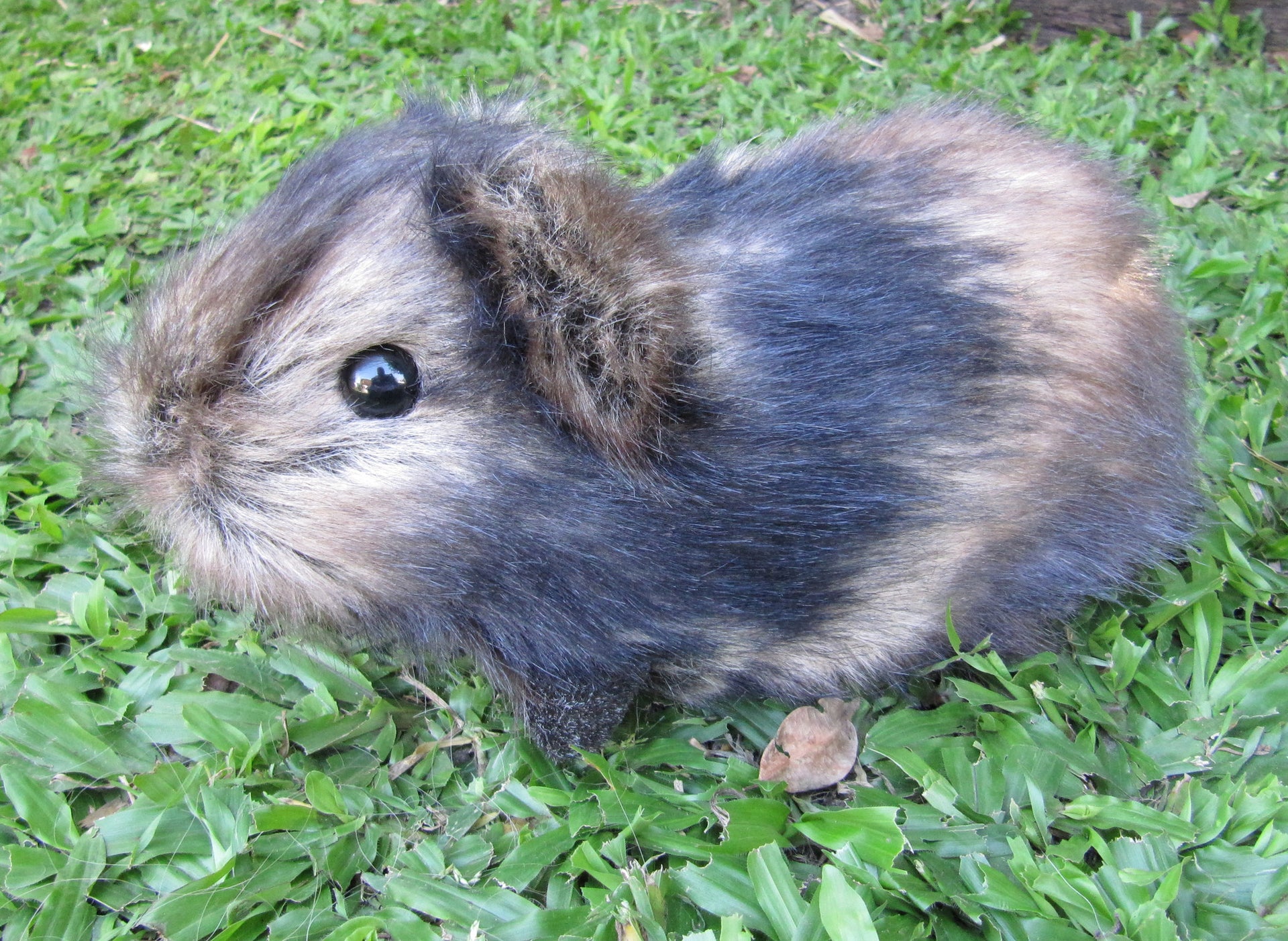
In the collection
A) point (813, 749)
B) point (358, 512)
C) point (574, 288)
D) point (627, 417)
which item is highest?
point (574, 288)

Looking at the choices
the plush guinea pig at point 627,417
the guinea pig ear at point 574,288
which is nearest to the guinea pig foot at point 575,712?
the plush guinea pig at point 627,417

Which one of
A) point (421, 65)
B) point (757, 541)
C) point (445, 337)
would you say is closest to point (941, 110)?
point (757, 541)

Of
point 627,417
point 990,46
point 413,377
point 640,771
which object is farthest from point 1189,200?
point 413,377

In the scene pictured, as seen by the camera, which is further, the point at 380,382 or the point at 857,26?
the point at 857,26

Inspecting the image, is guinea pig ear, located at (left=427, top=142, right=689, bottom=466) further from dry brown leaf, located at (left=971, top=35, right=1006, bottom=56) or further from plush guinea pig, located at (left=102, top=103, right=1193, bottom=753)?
dry brown leaf, located at (left=971, top=35, right=1006, bottom=56)

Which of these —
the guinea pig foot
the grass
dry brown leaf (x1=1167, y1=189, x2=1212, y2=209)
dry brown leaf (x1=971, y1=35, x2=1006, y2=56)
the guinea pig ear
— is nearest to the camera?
the guinea pig ear

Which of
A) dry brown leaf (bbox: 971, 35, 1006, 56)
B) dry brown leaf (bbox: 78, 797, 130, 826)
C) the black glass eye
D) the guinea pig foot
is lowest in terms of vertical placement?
dry brown leaf (bbox: 78, 797, 130, 826)

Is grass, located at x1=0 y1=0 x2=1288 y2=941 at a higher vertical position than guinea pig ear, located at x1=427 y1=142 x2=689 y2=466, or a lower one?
lower

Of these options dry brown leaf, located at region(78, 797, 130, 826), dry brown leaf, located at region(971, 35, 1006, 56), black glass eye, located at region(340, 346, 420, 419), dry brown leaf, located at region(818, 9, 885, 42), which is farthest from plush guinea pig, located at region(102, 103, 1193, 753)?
dry brown leaf, located at region(818, 9, 885, 42)

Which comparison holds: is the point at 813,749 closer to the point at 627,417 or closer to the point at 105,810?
the point at 627,417
